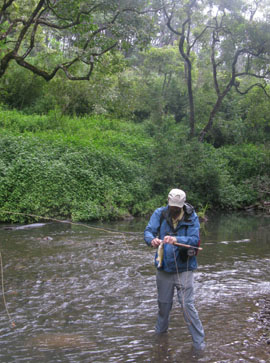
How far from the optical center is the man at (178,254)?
4.68 metres

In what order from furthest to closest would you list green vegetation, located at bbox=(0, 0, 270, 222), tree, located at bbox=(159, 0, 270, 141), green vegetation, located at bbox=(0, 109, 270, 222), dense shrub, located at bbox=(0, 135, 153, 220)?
tree, located at bbox=(159, 0, 270, 141) → green vegetation, located at bbox=(0, 109, 270, 222) → dense shrub, located at bbox=(0, 135, 153, 220) → green vegetation, located at bbox=(0, 0, 270, 222)

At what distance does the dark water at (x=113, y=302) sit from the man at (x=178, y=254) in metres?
0.53

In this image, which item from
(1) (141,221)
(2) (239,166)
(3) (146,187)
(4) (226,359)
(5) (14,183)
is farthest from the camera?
(2) (239,166)

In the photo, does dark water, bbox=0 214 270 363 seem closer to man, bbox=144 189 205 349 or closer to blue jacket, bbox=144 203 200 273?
man, bbox=144 189 205 349

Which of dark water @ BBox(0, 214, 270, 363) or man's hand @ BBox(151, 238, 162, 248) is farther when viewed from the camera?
dark water @ BBox(0, 214, 270, 363)

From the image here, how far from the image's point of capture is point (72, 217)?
15359 millimetres

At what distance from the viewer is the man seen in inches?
184

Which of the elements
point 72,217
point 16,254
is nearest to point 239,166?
point 72,217

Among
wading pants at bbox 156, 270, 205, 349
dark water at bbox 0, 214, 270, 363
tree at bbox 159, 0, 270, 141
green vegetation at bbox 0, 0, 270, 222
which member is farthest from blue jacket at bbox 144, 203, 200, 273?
tree at bbox 159, 0, 270, 141

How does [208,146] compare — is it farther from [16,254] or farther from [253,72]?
[16,254]

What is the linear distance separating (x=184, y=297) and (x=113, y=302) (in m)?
2.35

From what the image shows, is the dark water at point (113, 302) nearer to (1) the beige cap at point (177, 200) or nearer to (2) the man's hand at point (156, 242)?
(2) the man's hand at point (156, 242)

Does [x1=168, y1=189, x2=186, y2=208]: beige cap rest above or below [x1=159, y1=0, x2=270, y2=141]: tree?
below

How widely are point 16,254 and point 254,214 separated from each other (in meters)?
13.7
